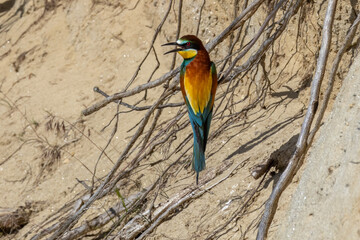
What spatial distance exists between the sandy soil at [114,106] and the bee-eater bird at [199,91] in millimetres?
278

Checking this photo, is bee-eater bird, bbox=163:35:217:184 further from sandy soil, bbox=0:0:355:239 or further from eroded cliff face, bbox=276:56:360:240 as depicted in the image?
eroded cliff face, bbox=276:56:360:240

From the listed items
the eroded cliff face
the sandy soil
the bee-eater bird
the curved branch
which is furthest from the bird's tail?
the eroded cliff face

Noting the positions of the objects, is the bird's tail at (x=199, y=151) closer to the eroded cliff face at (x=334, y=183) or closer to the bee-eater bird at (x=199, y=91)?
the bee-eater bird at (x=199, y=91)

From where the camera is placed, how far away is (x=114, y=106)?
4.66 metres

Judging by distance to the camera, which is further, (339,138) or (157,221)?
(157,221)

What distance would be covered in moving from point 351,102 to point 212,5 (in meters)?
2.51

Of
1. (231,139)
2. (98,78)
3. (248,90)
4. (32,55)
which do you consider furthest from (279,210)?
(32,55)

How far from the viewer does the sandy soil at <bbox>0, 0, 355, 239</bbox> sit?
9.61 ft

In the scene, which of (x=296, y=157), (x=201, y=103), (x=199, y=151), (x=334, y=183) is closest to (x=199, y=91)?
(x=201, y=103)

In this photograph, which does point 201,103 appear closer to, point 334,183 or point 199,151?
point 199,151

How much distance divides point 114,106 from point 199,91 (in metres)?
1.98

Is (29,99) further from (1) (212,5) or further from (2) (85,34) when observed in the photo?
(1) (212,5)

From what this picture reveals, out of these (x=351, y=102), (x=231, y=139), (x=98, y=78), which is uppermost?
(x=351, y=102)

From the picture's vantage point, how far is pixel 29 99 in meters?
5.07
